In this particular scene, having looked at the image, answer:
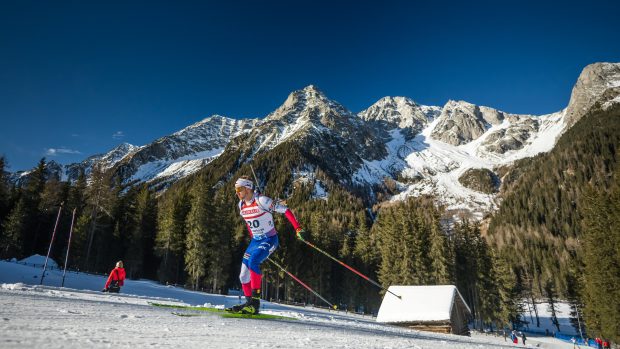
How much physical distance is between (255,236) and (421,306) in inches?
877

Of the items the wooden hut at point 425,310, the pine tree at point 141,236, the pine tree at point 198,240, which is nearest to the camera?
the wooden hut at point 425,310

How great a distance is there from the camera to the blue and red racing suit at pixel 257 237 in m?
8.31

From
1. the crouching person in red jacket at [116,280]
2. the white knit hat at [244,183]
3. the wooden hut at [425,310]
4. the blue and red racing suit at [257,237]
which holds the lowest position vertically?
the wooden hut at [425,310]

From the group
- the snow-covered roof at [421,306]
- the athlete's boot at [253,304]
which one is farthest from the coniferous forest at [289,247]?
the athlete's boot at [253,304]

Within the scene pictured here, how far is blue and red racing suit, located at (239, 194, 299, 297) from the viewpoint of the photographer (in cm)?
831

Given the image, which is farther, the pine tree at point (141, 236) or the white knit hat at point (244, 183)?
the pine tree at point (141, 236)

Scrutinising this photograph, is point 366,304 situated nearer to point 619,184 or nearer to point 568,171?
point 619,184

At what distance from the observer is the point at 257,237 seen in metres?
8.56

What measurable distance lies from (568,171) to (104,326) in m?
203

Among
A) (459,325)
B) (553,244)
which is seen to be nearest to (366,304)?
(459,325)

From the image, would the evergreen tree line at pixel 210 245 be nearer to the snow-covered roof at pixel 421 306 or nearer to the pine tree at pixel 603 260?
the pine tree at pixel 603 260

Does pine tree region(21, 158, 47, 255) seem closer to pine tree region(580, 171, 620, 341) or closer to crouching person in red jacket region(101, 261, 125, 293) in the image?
crouching person in red jacket region(101, 261, 125, 293)

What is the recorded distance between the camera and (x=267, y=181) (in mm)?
171500

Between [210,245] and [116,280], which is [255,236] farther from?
[210,245]
